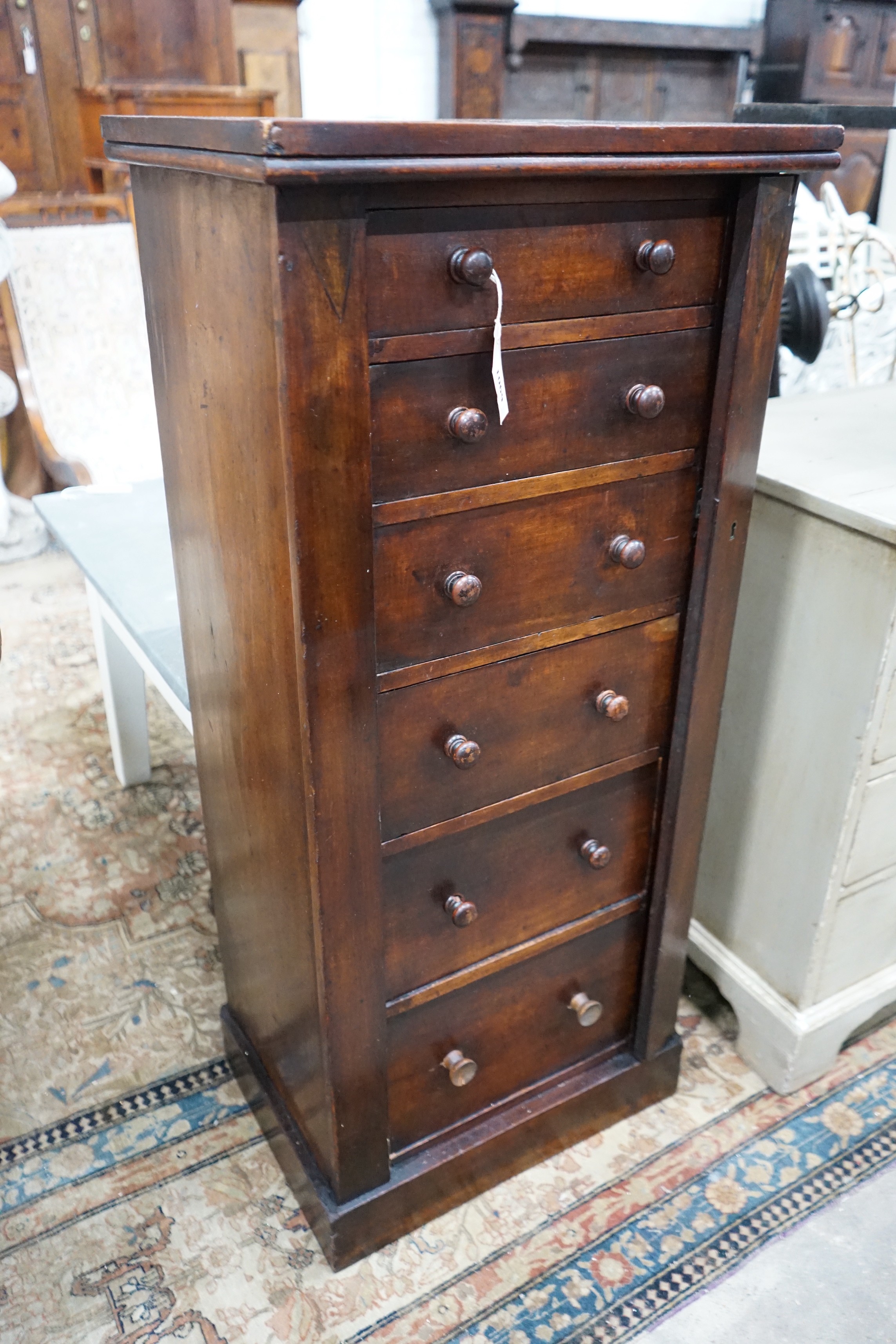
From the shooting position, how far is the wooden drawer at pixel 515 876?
1137mm

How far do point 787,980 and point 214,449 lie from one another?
1.11 m

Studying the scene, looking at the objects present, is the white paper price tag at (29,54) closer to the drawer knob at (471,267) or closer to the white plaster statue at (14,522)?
the white plaster statue at (14,522)

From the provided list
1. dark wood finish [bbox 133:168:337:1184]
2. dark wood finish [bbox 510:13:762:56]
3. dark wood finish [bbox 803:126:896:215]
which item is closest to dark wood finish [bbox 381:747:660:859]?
dark wood finish [bbox 133:168:337:1184]

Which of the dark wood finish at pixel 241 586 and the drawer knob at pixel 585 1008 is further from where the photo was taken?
the drawer knob at pixel 585 1008

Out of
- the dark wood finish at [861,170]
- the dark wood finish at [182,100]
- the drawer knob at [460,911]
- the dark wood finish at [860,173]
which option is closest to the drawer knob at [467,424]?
the drawer knob at [460,911]

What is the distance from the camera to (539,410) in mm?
955

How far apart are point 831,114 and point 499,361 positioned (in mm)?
963

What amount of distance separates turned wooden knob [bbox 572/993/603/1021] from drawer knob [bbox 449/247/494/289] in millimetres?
906

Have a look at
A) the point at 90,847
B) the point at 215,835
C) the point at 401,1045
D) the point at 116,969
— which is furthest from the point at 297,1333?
the point at 90,847

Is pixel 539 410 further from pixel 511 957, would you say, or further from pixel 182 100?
pixel 182 100

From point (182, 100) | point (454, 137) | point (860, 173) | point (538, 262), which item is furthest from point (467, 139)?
point (860, 173)

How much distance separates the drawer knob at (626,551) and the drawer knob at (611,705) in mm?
156

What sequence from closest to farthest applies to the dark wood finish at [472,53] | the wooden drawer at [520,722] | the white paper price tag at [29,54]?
1. the wooden drawer at [520,722]
2. the white paper price tag at [29,54]
3. the dark wood finish at [472,53]

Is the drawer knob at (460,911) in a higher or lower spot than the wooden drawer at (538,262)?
lower
